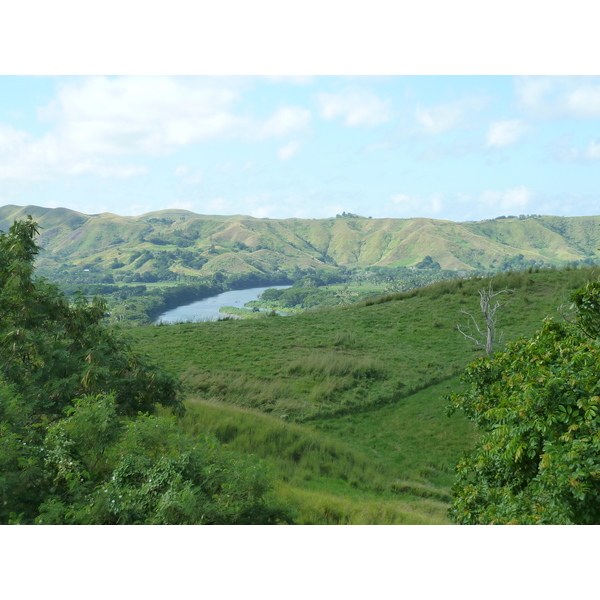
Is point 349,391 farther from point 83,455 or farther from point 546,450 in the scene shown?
point 546,450

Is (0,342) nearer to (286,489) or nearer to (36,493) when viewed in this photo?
(36,493)

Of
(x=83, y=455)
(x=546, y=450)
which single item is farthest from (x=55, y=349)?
(x=546, y=450)

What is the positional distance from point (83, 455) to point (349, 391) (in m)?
12.8

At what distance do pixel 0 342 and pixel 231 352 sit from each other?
559 inches

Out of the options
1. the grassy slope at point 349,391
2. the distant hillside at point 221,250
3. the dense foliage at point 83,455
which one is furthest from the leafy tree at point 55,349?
the distant hillside at point 221,250

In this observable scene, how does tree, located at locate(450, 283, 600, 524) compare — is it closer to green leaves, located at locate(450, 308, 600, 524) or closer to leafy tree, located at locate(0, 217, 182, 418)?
green leaves, located at locate(450, 308, 600, 524)

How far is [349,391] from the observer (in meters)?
17.6

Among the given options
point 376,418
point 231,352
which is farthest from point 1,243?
point 231,352

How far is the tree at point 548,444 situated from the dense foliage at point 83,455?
2720 millimetres

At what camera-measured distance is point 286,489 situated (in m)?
8.48

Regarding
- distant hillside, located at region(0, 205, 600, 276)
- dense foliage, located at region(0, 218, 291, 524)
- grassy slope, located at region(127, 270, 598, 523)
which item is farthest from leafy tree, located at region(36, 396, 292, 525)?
distant hillside, located at region(0, 205, 600, 276)

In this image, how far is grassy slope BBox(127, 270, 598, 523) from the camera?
34.9 feet

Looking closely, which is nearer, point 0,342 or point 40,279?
point 0,342

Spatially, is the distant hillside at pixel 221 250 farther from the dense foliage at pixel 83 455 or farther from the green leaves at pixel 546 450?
the green leaves at pixel 546 450
